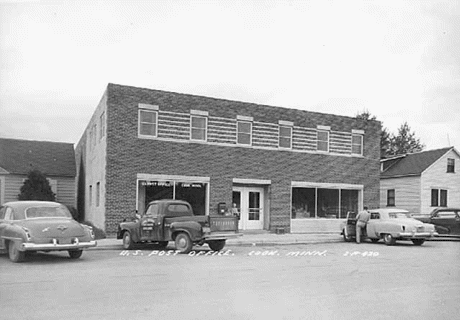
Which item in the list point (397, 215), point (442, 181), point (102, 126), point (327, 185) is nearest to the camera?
point (397, 215)

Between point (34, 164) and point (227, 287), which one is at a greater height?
point (34, 164)

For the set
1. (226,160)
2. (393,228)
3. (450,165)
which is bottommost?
(393,228)

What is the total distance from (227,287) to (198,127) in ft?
44.1

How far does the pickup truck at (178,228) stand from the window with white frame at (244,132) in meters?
7.42

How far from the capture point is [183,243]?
47.5ft

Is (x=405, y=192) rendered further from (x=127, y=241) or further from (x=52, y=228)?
(x=52, y=228)

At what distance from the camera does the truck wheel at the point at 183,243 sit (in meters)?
14.3

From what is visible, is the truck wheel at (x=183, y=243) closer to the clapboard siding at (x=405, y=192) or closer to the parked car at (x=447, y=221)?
the parked car at (x=447, y=221)

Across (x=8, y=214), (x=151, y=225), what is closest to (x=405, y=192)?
(x=151, y=225)

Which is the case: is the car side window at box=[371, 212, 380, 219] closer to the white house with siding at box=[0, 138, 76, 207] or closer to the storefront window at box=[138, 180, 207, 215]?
the storefront window at box=[138, 180, 207, 215]

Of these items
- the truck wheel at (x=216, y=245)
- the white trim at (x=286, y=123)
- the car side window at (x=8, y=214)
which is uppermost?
the white trim at (x=286, y=123)

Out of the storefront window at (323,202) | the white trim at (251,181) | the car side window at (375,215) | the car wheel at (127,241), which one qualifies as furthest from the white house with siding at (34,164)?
the storefront window at (323,202)

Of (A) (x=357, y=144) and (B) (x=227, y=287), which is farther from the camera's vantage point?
(A) (x=357, y=144)

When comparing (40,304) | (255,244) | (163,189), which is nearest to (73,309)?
(40,304)
